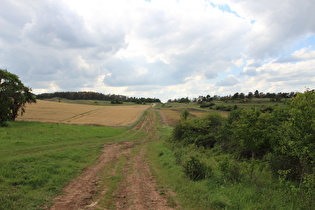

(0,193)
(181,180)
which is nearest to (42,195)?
(0,193)

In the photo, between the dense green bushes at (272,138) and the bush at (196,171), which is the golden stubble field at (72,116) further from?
the bush at (196,171)

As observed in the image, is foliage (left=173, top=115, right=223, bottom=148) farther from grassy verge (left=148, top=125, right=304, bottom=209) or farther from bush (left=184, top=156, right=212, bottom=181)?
bush (left=184, top=156, right=212, bottom=181)

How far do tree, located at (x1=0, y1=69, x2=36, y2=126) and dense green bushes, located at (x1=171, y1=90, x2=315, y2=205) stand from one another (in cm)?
2591

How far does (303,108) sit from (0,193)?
1172 cm

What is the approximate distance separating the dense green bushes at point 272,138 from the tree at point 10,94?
25915 mm

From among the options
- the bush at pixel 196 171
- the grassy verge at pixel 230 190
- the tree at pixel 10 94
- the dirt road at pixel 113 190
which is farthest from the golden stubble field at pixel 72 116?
the grassy verge at pixel 230 190

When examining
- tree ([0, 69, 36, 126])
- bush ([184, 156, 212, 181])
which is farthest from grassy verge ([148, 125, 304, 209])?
tree ([0, 69, 36, 126])

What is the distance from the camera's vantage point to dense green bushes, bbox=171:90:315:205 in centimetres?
718

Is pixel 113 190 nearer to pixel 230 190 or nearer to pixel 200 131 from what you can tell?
pixel 230 190

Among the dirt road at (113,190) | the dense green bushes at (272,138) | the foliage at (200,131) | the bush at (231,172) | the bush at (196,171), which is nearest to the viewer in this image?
the dense green bushes at (272,138)

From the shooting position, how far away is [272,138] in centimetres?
1168

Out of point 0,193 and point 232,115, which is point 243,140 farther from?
point 0,193

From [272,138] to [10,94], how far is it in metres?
38.0

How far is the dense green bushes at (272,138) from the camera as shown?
7176 millimetres
